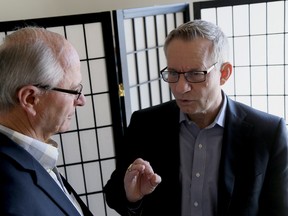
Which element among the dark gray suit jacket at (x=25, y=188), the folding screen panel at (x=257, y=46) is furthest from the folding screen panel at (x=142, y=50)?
the dark gray suit jacket at (x=25, y=188)

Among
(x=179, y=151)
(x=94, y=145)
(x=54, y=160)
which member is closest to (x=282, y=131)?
(x=179, y=151)

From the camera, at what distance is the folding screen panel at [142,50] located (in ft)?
8.27

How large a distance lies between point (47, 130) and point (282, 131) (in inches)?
33.6

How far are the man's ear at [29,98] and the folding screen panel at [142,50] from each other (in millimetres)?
1679

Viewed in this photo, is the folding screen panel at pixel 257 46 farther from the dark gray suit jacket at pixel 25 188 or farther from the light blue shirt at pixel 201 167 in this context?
the dark gray suit jacket at pixel 25 188

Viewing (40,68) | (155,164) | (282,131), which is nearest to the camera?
(40,68)

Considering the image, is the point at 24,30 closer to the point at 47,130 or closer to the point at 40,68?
the point at 40,68

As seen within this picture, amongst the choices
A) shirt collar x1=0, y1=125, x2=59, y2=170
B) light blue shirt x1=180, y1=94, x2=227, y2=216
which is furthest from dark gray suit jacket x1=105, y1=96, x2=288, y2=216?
shirt collar x1=0, y1=125, x2=59, y2=170

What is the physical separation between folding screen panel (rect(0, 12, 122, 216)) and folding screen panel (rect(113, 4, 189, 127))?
8cm

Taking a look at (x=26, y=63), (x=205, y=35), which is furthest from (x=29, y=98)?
(x=205, y=35)

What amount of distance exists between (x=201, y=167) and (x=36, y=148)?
2.15ft

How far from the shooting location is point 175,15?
283cm

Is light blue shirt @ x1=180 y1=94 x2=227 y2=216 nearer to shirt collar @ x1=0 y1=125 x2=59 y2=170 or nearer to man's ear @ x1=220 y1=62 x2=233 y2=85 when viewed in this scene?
man's ear @ x1=220 y1=62 x2=233 y2=85

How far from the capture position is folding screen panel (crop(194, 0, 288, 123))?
8.91 feet
